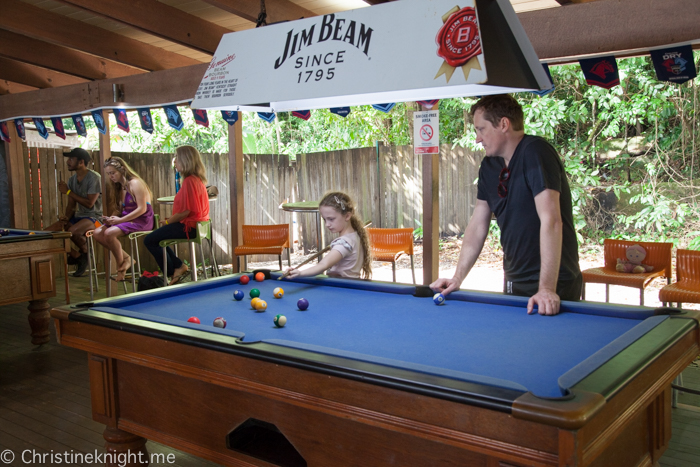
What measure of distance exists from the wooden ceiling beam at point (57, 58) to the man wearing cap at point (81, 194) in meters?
1.01

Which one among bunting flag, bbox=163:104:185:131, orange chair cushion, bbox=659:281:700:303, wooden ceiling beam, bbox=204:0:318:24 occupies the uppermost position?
wooden ceiling beam, bbox=204:0:318:24

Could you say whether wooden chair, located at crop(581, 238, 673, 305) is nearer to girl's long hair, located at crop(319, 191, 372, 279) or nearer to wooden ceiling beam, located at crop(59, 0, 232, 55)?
girl's long hair, located at crop(319, 191, 372, 279)

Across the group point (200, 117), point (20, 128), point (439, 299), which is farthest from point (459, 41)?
point (20, 128)

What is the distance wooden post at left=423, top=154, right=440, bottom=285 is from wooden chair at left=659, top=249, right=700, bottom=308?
181cm

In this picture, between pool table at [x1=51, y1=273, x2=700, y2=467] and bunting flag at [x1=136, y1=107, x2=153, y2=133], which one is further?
bunting flag at [x1=136, y1=107, x2=153, y2=133]

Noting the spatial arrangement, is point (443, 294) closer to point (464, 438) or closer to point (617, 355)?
point (617, 355)

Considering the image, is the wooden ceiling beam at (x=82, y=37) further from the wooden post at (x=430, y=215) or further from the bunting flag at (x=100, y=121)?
the wooden post at (x=430, y=215)

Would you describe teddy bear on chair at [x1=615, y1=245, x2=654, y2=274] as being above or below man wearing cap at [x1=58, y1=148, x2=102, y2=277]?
below

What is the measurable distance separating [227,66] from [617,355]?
206 centimetres

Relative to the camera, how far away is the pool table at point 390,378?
4.76 feet

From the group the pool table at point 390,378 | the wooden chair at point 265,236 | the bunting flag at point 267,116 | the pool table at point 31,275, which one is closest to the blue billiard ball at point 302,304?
the pool table at point 390,378

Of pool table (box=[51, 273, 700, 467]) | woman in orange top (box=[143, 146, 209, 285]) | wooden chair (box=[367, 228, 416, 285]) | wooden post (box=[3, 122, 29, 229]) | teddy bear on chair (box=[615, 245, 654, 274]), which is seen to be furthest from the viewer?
Answer: wooden post (box=[3, 122, 29, 229])

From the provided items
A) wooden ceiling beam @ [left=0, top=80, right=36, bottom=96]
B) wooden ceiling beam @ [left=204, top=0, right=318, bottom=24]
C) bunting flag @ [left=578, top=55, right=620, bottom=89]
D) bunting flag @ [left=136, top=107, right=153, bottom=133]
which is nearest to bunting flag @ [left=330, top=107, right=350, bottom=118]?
wooden ceiling beam @ [left=204, top=0, right=318, bottom=24]

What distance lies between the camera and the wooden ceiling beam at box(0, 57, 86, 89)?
779 centimetres
